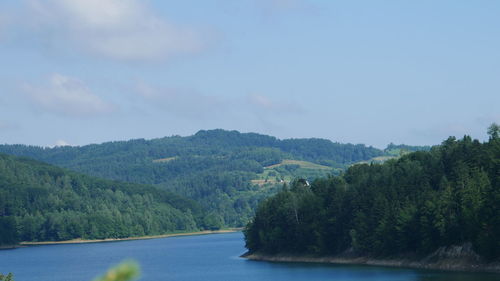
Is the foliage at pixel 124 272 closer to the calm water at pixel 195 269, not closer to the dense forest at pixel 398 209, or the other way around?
the calm water at pixel 195 269

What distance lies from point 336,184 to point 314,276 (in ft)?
93.0

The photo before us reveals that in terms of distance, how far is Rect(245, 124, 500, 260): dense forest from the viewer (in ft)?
283

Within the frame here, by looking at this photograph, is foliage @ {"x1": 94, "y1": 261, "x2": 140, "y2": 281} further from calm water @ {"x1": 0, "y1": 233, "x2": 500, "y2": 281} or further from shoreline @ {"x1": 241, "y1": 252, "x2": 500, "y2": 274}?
shoreline @ {"x1": 241, "y1": 252, "x2": 500, "y2": 274}

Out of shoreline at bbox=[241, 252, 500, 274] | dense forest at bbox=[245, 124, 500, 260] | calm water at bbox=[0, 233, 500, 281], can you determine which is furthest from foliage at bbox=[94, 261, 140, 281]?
dense forest at bbox=[245, 124, 500, 260]

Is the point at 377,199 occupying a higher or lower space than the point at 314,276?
Result: higher

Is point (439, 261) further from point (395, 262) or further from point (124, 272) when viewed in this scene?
point (124, 272)

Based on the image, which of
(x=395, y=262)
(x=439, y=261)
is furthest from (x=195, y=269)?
(x=439, y=261)

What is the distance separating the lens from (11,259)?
156125 mm

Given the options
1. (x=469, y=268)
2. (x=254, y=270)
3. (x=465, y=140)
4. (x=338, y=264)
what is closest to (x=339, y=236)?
(x=338, y=264)

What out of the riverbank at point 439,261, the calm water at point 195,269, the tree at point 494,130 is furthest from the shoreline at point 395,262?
the tree at point 494,130

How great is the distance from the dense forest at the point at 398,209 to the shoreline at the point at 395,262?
107cm

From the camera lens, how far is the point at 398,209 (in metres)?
101

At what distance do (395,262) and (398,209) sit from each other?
26.0 feet

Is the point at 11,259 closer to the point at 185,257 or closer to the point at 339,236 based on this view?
the point at 185,257
